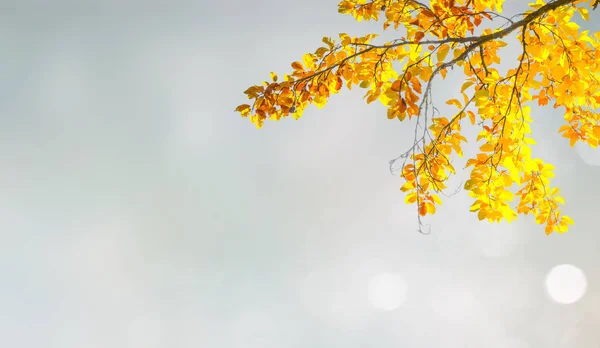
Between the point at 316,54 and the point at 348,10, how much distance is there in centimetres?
47

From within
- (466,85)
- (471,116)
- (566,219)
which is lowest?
(566,219)

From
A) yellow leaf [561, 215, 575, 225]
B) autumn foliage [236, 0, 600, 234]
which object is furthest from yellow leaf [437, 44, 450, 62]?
yellow leaf [561, 215, 575, 225]

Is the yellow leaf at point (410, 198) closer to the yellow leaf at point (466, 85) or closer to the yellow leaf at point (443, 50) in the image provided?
the yellow leaf at point (466, 85)

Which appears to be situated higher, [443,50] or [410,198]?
[443,50]

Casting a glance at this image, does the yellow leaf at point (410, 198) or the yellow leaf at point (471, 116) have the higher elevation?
the yellow leaf at point (471, 116)

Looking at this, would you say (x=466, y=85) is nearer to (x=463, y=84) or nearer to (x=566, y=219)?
(x=463, y=84)

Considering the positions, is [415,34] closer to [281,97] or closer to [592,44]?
[281,97]

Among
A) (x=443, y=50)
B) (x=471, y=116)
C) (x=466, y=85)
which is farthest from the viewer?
(x=471, y=116)

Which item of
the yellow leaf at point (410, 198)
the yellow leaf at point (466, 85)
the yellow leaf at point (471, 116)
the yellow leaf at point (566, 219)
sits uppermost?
the yellow leaf at point (466, 85)

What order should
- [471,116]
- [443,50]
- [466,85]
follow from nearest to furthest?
[443,50] → [466,85] → [471,116]

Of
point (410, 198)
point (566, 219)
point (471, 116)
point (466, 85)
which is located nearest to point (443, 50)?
point (466, 85)

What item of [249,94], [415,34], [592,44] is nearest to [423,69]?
[415,34]

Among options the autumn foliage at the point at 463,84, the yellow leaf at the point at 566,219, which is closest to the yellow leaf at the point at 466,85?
the autumn foliage at the point at 463,84

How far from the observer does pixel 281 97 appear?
2.75m
